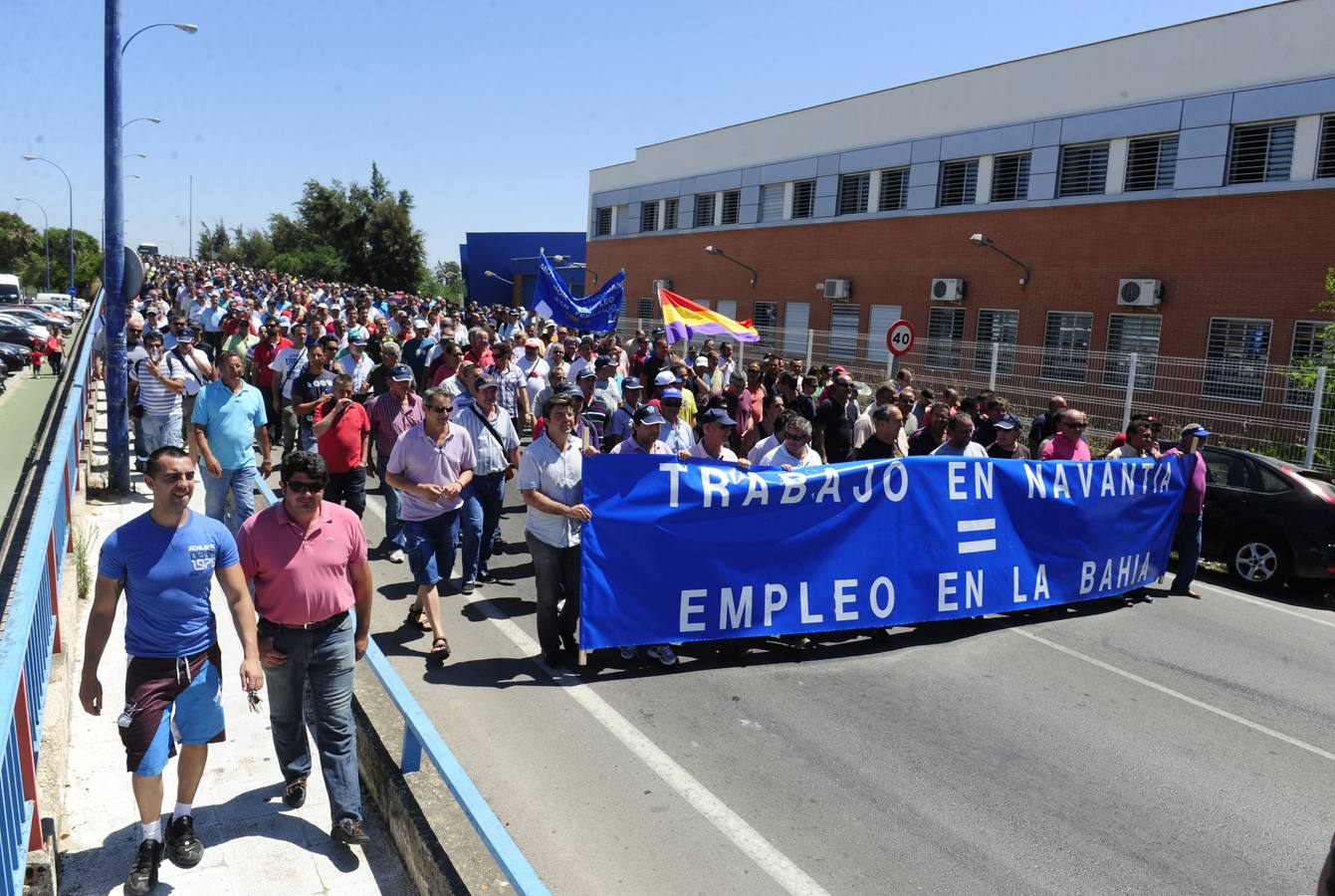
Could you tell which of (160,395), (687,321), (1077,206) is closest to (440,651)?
(160,395)

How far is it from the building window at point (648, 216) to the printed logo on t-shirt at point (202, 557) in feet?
123

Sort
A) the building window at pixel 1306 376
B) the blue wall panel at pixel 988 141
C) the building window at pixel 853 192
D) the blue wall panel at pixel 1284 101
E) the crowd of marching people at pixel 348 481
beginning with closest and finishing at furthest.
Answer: the crowd of marching people at pixel 348 481 < the building window at pixel 1306 376 < the blue wall panel at pixel 1284 101 < the blue wall panel at pixel 988 141 < the building window at pixel 853 192

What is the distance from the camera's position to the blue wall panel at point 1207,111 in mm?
20406

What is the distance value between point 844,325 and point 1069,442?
69.9 ft

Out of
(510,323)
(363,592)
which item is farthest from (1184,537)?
(510,323)

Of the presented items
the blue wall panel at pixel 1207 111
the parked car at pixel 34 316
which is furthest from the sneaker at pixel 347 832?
the parked car at pixel 34 316

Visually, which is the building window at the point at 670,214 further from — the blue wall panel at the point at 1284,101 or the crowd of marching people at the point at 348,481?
the crowd of marching people at the point at 348,481

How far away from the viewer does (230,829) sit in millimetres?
4602

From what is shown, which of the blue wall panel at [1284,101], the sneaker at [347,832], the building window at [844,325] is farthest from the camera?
the building window at [844,325]

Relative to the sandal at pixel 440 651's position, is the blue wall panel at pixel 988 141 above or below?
above

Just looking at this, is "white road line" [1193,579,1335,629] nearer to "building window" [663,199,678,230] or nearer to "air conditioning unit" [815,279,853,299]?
"air conditioning unit" [815,279,853,299]

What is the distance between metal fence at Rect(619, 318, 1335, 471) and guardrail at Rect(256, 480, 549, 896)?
13515 mm

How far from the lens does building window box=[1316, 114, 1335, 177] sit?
739 inches

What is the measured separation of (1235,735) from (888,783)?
8.73ft
